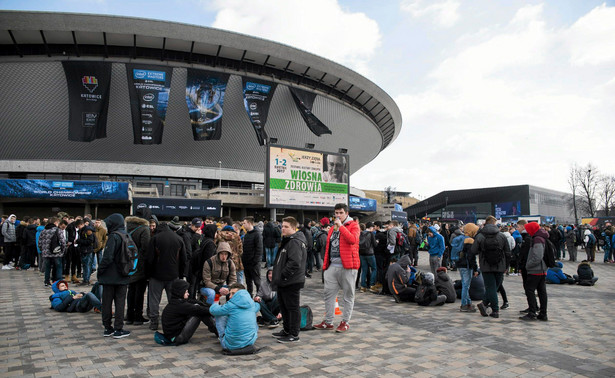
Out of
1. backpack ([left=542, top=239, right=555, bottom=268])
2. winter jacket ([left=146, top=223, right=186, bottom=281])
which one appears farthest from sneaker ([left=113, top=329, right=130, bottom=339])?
backpack ([left=542, top=239, right=555, bottom=268])

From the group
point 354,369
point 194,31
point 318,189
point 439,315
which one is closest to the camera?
point 354,369

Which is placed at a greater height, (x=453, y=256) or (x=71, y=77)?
(x=71, y=77)

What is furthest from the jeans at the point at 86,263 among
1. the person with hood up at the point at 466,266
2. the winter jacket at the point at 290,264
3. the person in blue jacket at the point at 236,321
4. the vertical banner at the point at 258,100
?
the vertical banner at the point at 258,100

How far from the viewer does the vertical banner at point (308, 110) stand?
37625 mm

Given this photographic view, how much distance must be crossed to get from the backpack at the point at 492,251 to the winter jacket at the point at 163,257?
5477 mm

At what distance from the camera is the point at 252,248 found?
759 centimetres

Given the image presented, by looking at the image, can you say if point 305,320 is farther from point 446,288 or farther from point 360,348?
point 446,288

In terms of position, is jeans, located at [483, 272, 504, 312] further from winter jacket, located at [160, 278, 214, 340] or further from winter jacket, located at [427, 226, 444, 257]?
winter jacket, located at [160, 278, 214, 340]

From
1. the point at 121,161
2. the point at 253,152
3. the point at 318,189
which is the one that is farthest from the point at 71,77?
the point at 318,189

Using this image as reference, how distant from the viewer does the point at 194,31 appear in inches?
1453

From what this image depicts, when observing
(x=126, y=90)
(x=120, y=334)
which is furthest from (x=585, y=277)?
(x=126, y=90)

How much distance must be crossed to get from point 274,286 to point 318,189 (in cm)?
2119

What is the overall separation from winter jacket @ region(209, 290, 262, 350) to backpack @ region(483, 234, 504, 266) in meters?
4.44

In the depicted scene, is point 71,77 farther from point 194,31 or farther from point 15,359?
point 15,359
